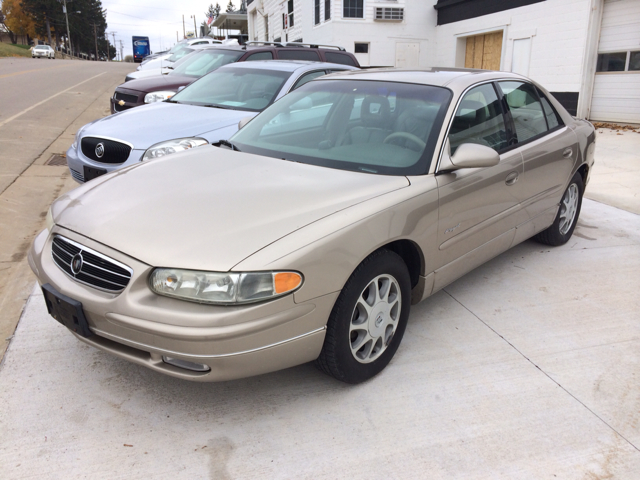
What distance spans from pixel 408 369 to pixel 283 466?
101cm

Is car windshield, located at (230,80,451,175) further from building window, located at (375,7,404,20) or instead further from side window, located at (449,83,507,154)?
building window, located at (375,7,404,20)

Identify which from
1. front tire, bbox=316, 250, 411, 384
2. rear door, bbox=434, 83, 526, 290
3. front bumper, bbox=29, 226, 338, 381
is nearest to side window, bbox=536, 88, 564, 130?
rear door, bbox=434, 83, 526, 290

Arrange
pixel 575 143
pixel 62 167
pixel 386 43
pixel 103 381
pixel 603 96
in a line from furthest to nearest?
1. pixel 386 43
2. pixel 603 96
3. pixel 62 167
4. pixel 575 143
5. pixel 103 381

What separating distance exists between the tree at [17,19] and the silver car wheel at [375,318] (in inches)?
3698

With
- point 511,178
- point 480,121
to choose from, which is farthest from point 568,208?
point 480,121

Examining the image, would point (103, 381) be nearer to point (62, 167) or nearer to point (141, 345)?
point (141, 345)

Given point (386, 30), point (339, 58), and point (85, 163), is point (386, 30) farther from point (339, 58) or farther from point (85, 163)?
point (85, 163)

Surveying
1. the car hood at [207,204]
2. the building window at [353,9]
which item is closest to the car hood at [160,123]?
the car hood at [207,204]

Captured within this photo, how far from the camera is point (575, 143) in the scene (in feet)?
14.9

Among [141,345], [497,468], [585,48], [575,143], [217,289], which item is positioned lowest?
[497,468]

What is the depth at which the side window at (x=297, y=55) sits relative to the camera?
876 centimetres

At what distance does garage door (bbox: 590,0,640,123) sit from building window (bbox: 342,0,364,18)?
9.52 metres

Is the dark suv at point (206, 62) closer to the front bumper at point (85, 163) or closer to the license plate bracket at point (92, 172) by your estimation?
the front bumper at point (85, 163)

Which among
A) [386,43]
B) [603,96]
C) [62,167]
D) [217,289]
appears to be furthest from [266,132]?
[386,43]
